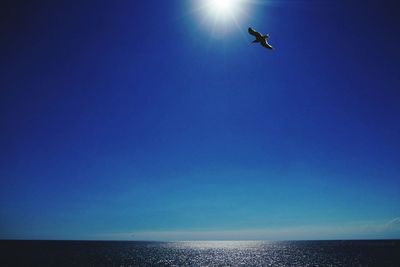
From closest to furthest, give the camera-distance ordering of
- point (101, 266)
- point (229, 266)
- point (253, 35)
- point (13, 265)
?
point (253, 35)
point (13, 265)
point (101, 266)
point (229, 266)

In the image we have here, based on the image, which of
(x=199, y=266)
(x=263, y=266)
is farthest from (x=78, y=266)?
(x=263, y=266)

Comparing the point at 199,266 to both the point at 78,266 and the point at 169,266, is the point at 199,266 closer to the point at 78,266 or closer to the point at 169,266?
the point at 169,266

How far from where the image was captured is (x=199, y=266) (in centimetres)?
6631

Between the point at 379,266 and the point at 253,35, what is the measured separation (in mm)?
68155

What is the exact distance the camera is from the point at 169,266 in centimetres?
6397

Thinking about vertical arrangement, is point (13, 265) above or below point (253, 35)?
below

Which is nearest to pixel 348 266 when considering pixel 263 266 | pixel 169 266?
pixel 263 266

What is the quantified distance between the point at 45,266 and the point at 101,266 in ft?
32.9

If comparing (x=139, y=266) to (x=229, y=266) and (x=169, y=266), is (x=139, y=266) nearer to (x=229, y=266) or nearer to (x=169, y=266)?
(x=169, y=266)

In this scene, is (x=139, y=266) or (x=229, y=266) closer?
(x=139, y=266)

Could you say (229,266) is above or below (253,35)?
below

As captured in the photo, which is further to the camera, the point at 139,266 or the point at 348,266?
the point at 348,266

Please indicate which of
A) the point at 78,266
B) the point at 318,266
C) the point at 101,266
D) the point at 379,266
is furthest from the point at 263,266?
the point at 78,266

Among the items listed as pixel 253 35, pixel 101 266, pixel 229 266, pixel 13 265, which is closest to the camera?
pixel 253 35
